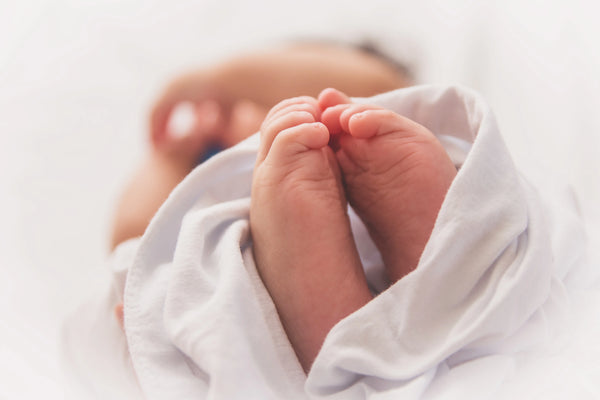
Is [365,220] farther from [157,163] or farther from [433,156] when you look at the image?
[157,163]

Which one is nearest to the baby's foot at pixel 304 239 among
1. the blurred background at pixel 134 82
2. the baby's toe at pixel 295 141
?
the baby's toe at pixel 295 141

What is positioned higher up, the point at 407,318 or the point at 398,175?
the point at 398,175

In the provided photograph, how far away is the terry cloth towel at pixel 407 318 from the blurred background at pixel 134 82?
240 millimetres

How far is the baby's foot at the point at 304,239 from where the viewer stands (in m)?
0.59

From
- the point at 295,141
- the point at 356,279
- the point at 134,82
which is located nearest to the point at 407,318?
the point at 356,279

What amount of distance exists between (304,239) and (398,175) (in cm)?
11

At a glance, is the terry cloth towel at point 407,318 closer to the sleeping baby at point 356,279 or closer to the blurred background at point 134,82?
the sleeping baby at point 356,279

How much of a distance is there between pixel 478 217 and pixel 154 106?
2.45 ft

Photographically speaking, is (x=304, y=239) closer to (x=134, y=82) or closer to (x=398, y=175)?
(x=398, y=175)

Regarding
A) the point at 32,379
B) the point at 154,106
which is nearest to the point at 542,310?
the point at 32,379

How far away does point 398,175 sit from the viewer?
0.61 metres

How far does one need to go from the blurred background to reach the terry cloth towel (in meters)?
0.24

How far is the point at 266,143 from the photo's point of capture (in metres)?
0.64

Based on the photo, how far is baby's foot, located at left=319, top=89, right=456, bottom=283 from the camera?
606mm
